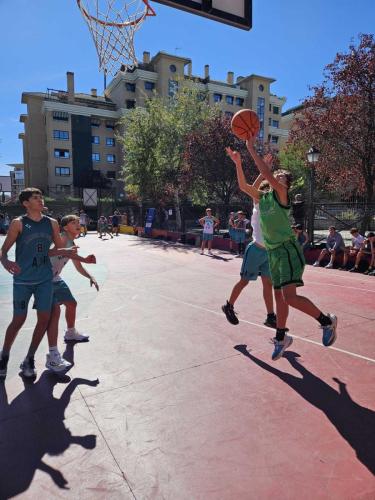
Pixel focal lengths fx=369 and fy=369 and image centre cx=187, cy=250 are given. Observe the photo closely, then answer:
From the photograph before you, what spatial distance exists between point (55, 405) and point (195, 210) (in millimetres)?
36522

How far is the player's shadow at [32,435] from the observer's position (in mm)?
2389

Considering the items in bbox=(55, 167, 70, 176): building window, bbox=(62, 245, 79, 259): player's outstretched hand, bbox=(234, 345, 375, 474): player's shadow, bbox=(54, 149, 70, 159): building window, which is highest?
bbox=(54, 149, 70, 159): building window

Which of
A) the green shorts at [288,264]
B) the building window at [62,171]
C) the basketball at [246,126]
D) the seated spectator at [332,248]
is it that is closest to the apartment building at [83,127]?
the building window at [62,171]

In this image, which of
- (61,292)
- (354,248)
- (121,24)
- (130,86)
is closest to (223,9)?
(121,24)

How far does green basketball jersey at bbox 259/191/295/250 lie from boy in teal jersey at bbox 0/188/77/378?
2.18m

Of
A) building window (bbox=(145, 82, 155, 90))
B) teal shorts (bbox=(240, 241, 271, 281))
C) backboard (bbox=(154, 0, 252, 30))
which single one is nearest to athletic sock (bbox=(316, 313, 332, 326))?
teal shorts (bbox=(240, 241, 271, 281))

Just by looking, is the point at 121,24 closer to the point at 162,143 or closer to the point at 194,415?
the point at 194,415

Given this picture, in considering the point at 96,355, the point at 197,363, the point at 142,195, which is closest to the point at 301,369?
the point at 197,363

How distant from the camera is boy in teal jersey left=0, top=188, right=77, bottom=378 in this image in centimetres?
369

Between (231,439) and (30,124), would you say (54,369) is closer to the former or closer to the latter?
(231,439)

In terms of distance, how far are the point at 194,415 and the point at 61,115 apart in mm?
49628

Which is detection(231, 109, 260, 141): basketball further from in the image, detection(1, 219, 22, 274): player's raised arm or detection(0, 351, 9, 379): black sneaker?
detection(0, 351, 9, 379): black sneaker

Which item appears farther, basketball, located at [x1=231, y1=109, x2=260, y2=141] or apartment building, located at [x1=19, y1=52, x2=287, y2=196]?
apartment building, located at [x1=19, y1=52, x2=287, y2=196]

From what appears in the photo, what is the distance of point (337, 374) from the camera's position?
3805 mm
